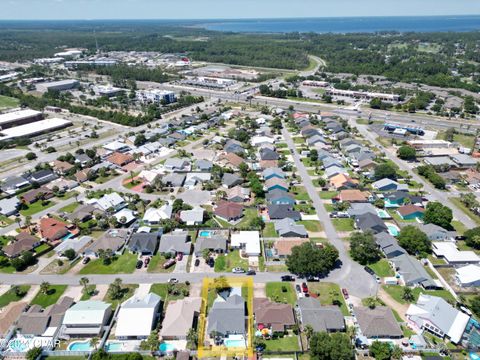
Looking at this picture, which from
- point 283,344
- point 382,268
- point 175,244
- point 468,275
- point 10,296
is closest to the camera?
point 283,344

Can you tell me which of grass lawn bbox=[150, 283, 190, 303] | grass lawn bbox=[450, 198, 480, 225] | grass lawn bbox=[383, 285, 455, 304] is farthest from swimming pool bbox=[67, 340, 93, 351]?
grass lawn bbox=[450, 198, 480, 225]

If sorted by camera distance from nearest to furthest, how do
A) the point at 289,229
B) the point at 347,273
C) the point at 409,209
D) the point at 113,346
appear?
the point at 113,346, the point at 347,273, the point at 289,229, the point at 409,209

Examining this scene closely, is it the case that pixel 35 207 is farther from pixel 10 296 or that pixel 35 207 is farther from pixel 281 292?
pixel 281 292

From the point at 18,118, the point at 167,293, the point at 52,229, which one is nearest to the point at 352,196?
the point at 167,293

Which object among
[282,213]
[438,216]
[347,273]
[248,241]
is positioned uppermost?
[438,216]

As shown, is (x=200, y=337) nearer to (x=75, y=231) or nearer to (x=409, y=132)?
(x=75, y=231)

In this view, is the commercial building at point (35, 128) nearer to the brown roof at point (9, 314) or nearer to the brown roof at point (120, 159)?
the brown roof at point (120, 159)

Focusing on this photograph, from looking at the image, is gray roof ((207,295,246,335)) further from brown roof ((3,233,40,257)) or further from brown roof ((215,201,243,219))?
brown roof ((3,233,40,257))
